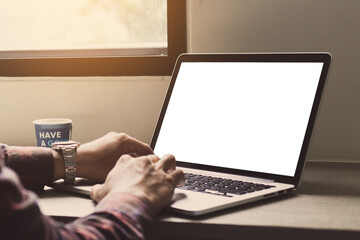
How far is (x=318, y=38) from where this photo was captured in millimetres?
1278

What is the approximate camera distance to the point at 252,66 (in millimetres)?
1106

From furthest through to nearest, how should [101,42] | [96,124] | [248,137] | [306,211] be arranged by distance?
[101,42]
[96,124]
[248,137]
[306,211]

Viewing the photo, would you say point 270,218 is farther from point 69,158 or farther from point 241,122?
point 69,158

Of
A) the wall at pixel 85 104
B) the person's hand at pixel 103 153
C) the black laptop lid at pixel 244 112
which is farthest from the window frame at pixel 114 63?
the person's hand at pixel 103 153

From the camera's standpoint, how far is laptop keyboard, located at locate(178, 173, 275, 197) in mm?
886

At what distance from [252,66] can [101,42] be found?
2.08ft

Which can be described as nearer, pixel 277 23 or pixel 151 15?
pixel 277 23

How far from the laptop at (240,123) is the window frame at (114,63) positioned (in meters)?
0.20

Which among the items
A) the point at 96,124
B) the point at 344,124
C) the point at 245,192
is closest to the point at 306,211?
the point at 245,192

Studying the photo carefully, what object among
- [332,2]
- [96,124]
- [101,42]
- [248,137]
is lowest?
[96,124]

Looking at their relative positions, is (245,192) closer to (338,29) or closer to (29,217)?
(29,217)

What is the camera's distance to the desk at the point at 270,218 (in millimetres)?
727

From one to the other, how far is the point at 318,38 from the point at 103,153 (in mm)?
636

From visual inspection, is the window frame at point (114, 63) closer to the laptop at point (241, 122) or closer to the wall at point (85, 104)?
the wall at point (85, 104)
